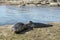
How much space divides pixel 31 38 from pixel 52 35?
4.36ft

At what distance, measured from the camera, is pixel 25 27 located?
1335cm

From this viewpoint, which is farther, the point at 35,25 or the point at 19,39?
the point at 35,25

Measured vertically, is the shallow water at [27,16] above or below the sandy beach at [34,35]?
below

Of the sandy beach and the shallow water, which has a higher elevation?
the sandy beach

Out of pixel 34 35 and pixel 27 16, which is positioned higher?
pixel 34 35

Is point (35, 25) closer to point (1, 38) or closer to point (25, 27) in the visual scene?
point (25, 27)

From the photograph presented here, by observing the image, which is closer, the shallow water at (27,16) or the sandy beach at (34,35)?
the sandy beach at (34,35)

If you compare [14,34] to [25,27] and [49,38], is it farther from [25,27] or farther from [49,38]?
[49,38]

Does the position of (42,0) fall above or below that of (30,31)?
below

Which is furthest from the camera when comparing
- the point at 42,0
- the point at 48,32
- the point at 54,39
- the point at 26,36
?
the point at 42,0

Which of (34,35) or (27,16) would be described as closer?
(34,35)

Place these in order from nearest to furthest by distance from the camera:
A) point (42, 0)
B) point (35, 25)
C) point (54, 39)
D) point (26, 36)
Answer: point (54, 39) < point (26, 36) < point (35, 25) < point (42, 0)

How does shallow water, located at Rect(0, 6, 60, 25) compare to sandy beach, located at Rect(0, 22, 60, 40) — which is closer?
sandy beach, located at Rect(0, 22, 60, 40)

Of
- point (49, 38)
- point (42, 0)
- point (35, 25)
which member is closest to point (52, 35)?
point (49, 38)
